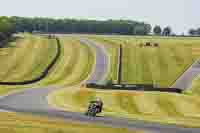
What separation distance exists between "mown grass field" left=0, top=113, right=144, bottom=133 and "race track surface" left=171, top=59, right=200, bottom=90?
198 ft

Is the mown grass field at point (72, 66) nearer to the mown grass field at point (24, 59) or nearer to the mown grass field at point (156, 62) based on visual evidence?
the mown grass field at point (24, 59)

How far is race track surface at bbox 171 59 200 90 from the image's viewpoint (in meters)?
122

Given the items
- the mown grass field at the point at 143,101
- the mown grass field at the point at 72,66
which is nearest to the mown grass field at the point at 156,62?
the mown grass field at the point at 143,101

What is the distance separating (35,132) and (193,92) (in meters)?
61.8

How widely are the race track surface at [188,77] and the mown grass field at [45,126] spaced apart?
2375 inches

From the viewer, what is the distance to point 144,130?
184ft

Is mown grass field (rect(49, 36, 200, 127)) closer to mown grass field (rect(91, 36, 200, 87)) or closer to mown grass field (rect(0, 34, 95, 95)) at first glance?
mown grass field (rect(91, 36, 200, 87))

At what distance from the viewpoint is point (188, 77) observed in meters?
133

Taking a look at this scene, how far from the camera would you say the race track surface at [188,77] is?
12190 cm

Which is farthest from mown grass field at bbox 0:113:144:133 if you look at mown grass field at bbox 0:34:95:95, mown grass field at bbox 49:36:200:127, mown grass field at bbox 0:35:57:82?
mown grass field at bbox 0:35:57:82

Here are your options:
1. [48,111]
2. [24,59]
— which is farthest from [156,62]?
[48,111]

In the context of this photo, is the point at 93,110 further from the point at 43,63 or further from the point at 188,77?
the point at 43,63

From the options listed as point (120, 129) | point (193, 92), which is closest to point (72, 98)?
point (193, 92)

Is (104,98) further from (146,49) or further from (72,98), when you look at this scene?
(146,49)
